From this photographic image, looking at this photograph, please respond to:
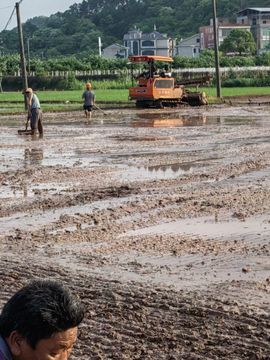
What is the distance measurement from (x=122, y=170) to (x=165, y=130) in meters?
11.0

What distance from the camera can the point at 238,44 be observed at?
124 m

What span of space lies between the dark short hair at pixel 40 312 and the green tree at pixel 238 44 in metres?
121

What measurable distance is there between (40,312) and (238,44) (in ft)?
404

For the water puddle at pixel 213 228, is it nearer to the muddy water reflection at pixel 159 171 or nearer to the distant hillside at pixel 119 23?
the muddy water reflection at pixel 159 171

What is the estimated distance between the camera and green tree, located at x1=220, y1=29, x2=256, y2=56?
12325 centimetres

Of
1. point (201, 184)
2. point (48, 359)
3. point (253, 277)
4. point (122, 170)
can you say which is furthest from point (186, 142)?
point (48, 359)

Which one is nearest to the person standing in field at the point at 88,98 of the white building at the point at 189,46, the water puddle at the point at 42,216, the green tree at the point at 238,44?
the water puddle at the point at 42,216

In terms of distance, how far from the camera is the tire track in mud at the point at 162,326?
20.6 ft

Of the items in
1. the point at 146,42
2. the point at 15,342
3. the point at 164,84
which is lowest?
the point at 164,84

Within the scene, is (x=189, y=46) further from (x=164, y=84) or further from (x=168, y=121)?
(x=168, y=121)

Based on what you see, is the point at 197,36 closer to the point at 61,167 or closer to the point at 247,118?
the point at 247,118

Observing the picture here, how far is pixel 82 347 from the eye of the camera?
21.4 feet

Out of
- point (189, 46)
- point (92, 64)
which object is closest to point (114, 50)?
point (189, 46)

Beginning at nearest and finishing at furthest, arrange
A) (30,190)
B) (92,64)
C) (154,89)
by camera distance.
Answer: (30,190), (154,89), (92,64)
